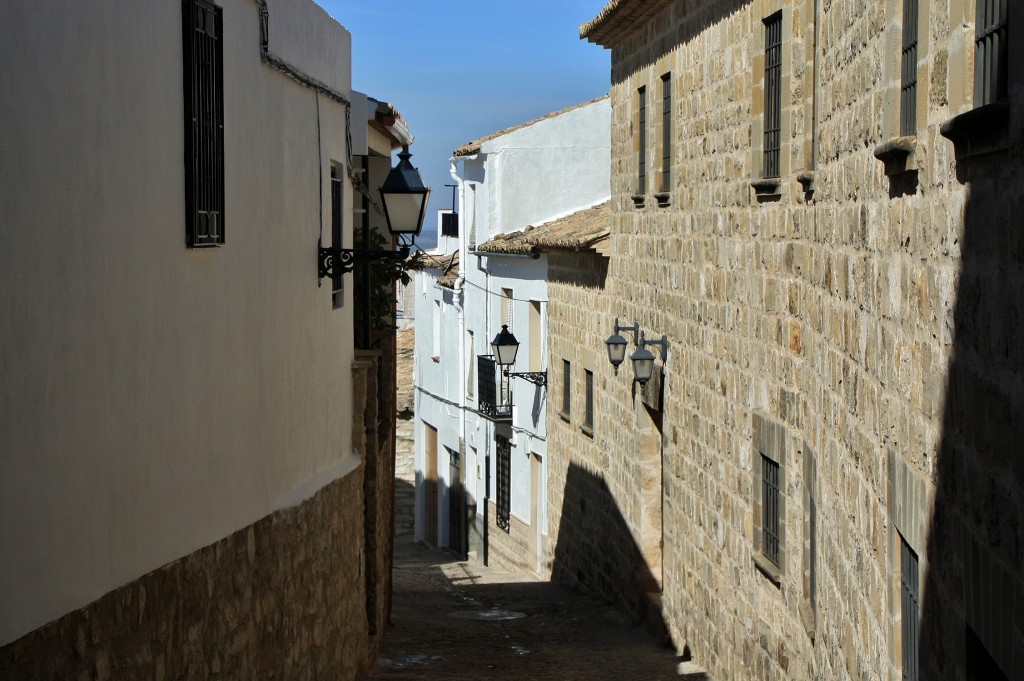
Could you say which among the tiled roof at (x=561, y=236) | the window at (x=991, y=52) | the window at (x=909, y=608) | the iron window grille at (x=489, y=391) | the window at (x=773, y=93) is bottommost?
the iron window grille at (x=489, y=391)

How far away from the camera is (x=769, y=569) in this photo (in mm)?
8844

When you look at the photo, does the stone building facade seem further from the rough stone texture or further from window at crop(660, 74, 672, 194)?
the rough stone texture

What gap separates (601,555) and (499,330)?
7.24 metres

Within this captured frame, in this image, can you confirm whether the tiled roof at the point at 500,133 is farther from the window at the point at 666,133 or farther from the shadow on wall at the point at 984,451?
the shadow on wall at the point at 984,451

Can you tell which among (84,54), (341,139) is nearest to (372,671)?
(341,139)

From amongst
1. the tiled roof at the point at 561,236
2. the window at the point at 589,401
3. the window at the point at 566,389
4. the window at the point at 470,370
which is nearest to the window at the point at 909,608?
the tiled roof at the point at 561,236

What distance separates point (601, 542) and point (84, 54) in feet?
37.5

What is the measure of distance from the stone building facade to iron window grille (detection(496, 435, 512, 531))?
Result: 5637 millimetres

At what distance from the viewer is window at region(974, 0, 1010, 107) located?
3807 mm

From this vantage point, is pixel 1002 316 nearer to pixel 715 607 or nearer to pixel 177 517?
pixel 177 517

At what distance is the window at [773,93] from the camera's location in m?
8.73

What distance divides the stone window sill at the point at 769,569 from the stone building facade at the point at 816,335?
3 cm

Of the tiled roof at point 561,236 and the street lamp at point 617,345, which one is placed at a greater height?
the tiled roof at point 561,236

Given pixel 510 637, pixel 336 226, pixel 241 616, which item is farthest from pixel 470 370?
pixel 241 616
